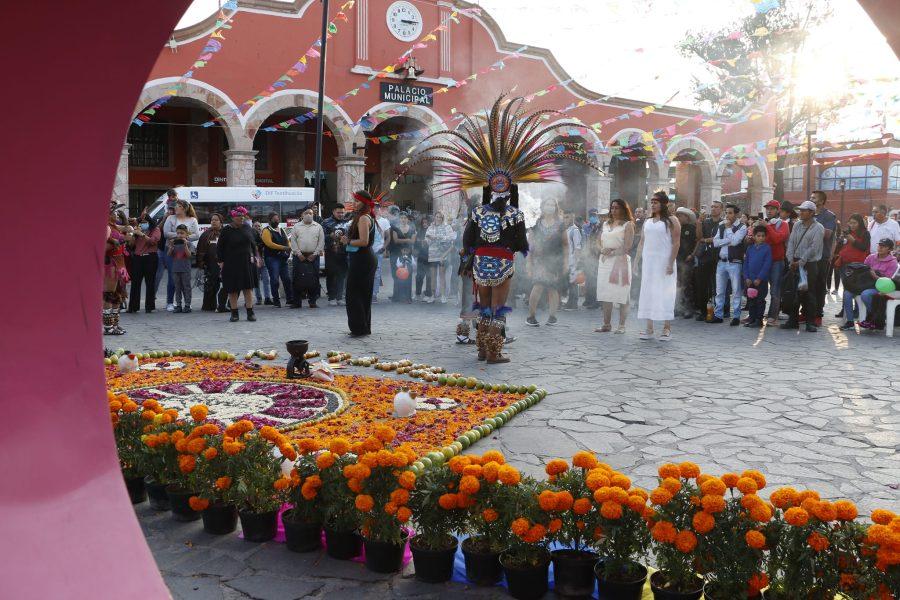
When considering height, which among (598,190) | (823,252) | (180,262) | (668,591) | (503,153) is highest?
(598,190)

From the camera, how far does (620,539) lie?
3.04m

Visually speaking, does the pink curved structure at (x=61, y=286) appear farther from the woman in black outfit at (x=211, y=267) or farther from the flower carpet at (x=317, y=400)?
the woman in black outfit at (x=211, y=267)

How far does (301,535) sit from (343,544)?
0.73ft

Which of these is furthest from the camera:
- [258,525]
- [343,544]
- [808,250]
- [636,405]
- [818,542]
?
[808,250]

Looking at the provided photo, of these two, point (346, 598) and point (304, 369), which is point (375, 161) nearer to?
point (304, 369)

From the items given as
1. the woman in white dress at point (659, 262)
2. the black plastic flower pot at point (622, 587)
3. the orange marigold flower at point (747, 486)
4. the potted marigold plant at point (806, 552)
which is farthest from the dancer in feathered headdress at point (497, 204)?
the potted marigold plant at point (806, 552)

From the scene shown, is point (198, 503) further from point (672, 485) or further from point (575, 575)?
point (672, 485)

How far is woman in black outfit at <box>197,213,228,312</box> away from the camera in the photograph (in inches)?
515

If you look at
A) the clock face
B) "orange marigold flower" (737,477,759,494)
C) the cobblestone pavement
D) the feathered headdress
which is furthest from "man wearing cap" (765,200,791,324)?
the clock face

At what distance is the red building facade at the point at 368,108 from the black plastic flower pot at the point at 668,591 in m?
17.1

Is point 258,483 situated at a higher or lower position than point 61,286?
lower

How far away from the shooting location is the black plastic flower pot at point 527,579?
3.09 meters

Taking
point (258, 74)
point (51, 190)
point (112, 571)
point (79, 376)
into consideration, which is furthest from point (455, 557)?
point (258, 74)

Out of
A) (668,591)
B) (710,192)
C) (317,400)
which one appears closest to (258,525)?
(668,591)
